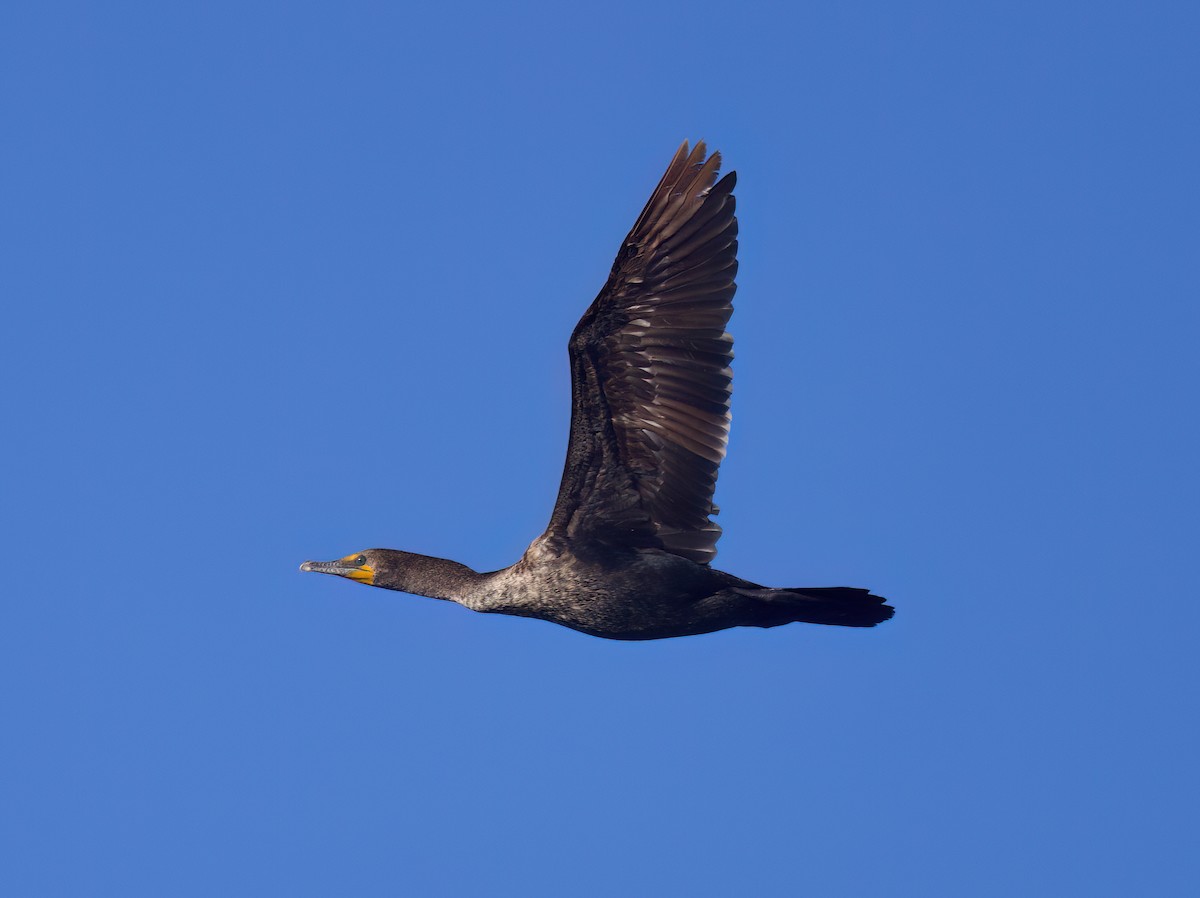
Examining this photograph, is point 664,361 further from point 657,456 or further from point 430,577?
point 430,577

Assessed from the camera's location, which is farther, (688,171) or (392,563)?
(392,563)

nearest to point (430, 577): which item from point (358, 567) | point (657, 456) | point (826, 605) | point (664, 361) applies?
point (358, 567)

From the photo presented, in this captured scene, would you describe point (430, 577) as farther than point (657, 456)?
Yes

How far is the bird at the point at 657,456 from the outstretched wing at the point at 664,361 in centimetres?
1

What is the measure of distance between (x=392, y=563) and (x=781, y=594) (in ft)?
11.9

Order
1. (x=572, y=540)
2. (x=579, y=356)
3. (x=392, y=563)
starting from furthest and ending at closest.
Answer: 1. (x=392, y=563)
2. (x=572, y=540)
3. (x=579, y=356)

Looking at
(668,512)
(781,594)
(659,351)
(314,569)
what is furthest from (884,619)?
(314,569)

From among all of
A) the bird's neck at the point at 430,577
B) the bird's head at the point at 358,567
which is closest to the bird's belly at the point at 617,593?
the bird's neck at the point at 430,577

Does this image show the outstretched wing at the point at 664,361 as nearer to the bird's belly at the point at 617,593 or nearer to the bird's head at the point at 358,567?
the bird's belly at the point at 617,593

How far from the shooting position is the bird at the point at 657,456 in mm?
11992

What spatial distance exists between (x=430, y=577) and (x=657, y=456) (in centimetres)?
256

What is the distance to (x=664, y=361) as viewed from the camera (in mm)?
12141

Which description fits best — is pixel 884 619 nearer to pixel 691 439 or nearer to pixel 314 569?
pixel 691 439

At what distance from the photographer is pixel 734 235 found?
12.0 m
